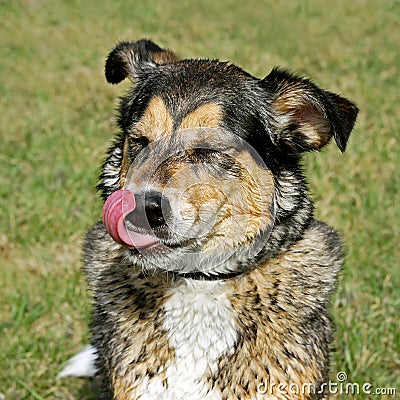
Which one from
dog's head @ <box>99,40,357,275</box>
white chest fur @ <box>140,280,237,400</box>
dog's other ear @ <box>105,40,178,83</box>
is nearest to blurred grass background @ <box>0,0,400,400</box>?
white chest fur @ <box>140,280,237,400</box>

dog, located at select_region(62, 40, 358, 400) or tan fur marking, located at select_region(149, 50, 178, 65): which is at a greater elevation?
tan fur marking, located at select_region(149, 50, 178, 65)

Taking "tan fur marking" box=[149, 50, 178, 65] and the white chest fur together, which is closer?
the white chest fur

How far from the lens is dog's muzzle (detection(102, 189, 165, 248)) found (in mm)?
3322

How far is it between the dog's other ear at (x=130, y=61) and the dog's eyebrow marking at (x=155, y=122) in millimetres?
648

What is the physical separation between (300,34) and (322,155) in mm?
5012

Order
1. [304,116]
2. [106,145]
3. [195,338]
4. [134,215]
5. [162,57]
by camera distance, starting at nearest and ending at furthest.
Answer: [134,215] < [195,338] < [304,116] < [162,57] < [106,145]

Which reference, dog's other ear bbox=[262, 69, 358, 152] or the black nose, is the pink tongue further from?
dog's other ear bbox=[262, 69, 358, 152]

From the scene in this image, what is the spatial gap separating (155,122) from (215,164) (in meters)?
0.38
